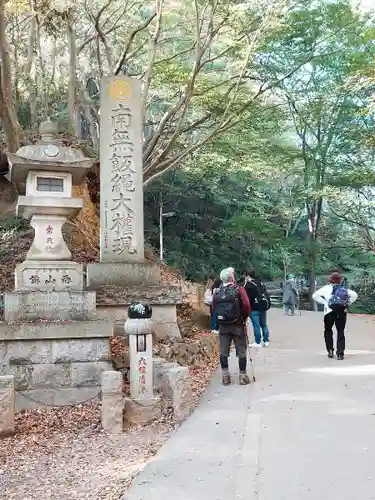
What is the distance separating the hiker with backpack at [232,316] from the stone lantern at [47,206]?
2.26 meters

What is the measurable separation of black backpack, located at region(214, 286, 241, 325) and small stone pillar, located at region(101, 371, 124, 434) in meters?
2.05

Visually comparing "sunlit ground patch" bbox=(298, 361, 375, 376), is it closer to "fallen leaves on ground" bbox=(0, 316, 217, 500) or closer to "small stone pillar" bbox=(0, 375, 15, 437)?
"fallen leaves on ground" bbox=(0, 316, 217, 500)

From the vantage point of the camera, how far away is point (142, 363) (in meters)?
7.15

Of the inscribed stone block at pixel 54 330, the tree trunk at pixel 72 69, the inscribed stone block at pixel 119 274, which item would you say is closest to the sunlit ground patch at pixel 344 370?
the inscribed stone block at pixel 119 274

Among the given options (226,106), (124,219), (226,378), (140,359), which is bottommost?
(226,378)

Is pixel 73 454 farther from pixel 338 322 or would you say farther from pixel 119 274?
pixel 338 322

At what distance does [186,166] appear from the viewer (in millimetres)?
23750

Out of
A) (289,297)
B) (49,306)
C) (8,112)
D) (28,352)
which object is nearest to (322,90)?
(289,297)

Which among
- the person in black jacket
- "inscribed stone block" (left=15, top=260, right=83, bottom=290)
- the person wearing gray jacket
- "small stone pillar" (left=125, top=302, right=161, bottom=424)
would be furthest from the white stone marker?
the person wearing gray jacket

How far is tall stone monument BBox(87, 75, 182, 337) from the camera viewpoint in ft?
33.0

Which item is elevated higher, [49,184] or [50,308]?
[49,184]

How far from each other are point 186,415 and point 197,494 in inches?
109

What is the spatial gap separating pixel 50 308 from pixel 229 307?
8.81 ft

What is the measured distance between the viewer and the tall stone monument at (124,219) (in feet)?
33.0
